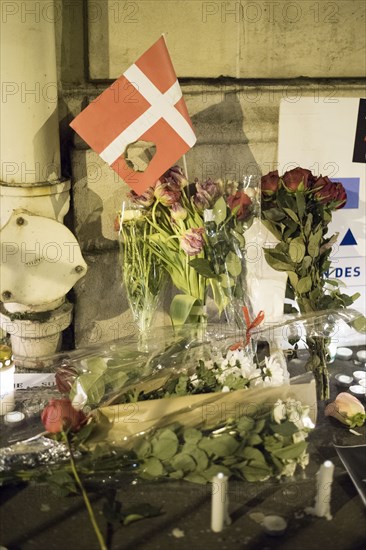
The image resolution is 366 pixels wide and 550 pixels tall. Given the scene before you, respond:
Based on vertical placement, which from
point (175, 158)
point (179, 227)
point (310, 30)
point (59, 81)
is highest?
point (310, 30)

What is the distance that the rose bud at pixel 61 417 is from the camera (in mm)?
1638

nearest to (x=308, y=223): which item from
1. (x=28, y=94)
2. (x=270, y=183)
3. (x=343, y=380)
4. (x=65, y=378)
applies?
(x=270, y=183)

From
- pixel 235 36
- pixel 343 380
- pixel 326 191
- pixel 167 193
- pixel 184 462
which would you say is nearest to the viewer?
pixel 184 462

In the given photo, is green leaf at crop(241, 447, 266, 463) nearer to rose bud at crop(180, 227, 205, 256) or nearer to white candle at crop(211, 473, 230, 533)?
white candle at crop(211, 473, 230, 533)

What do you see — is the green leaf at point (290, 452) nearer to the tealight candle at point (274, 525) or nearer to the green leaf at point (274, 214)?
the tealight candle at point (274, 525)

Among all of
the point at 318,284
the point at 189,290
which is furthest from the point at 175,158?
the point at 318,284

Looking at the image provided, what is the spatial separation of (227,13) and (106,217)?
0.69 meters

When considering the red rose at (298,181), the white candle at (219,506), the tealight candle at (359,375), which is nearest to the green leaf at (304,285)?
the red rose at (298,181)

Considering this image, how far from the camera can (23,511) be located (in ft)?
5.11

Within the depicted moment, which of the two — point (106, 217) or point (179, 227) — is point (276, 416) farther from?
point (106, 217)

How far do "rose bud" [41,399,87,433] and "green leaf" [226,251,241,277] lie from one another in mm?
554

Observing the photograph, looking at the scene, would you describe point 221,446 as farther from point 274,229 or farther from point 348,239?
point 348,239

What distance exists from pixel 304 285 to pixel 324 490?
610 mm

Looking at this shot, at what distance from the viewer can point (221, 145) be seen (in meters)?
2.39
